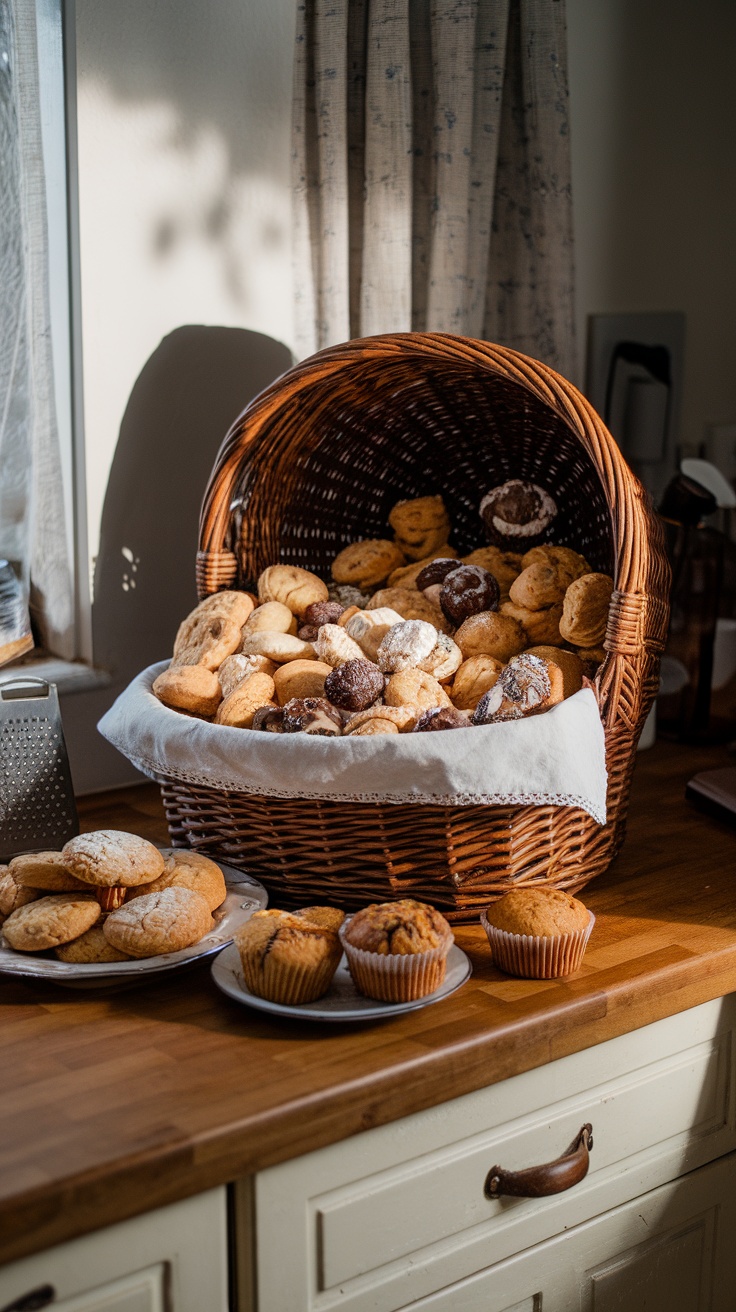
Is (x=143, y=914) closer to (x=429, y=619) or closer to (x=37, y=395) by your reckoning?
(x=429, y=619)

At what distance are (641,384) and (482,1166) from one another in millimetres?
1561

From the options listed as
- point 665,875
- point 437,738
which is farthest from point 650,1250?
point 437,738

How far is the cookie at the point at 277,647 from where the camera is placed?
4.22 ft

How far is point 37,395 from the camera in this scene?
150cm

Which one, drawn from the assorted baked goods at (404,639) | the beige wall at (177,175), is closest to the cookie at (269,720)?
the assorted baked goods at (404,639)

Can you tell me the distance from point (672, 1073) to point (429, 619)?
0.56 metres

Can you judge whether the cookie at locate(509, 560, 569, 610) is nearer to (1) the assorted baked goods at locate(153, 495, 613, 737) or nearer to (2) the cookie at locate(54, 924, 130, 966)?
(1) the assorted baked goods at locate(153, 495, 613, 737)

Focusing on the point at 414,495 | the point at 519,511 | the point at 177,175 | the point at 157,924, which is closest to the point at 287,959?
the point at 157,924

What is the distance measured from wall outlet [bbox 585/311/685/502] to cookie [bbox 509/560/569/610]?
88 centimetres

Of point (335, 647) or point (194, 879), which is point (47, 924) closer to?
point (194, 879)

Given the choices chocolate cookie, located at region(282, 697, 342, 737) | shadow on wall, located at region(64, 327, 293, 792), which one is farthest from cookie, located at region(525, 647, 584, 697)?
shadow on wall, located at region(64, 327, 293, 792)

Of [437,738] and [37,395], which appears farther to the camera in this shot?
[37,395]

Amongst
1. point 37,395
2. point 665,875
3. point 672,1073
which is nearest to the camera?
point 672,1073

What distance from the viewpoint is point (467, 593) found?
1347 mm
